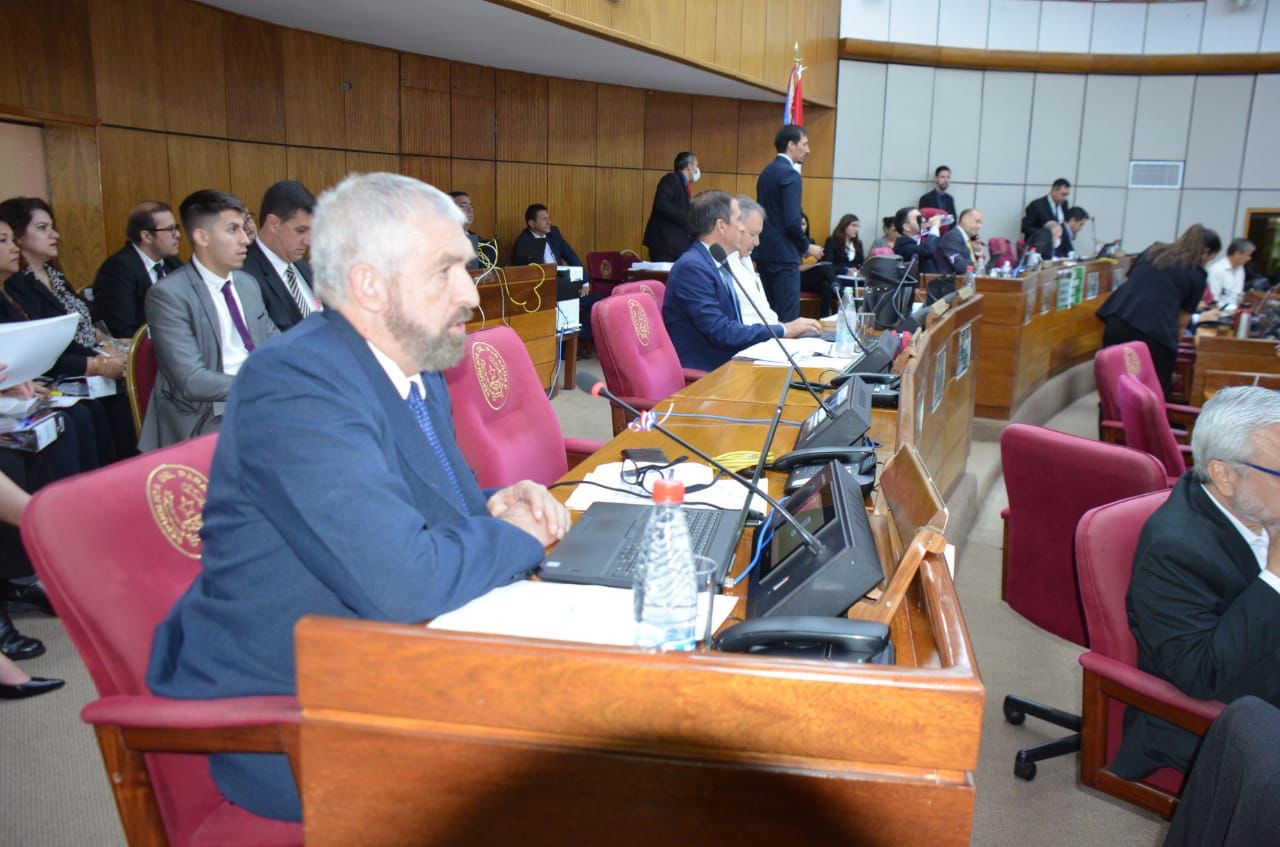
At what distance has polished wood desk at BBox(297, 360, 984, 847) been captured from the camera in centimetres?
82

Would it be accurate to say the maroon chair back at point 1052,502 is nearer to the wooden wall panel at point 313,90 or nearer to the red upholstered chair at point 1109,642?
the red upholstered chair at point 1109,642

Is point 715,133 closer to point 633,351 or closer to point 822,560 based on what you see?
point 633,351

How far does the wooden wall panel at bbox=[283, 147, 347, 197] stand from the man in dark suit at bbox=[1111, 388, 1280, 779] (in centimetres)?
605

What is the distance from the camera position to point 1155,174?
11586mm

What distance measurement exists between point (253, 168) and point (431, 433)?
5476 mm

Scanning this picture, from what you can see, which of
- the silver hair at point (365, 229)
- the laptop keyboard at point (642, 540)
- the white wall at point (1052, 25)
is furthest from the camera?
the white wall at point (1052, 25)

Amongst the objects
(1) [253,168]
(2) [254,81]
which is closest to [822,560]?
(1) [253,168]

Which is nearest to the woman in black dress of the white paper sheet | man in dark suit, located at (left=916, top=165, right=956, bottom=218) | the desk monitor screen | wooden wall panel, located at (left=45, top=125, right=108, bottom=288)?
the desk monitor screen

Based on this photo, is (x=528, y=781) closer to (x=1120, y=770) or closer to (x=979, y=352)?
(x=1120, y=770)

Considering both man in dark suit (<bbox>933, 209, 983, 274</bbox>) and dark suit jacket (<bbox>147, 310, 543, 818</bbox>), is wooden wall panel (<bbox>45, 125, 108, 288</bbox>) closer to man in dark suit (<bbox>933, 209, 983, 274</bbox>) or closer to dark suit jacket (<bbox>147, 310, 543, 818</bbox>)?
dark suit jacket (<bbox>147, 310, 543, 818</bbox>)

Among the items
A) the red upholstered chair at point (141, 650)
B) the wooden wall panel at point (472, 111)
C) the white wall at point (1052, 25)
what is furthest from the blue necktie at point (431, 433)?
the white wall at point (1052, 25)

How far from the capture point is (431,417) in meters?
1.64

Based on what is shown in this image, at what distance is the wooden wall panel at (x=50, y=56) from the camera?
4.71 m

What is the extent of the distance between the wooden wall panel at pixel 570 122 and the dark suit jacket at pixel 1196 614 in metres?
7.96
